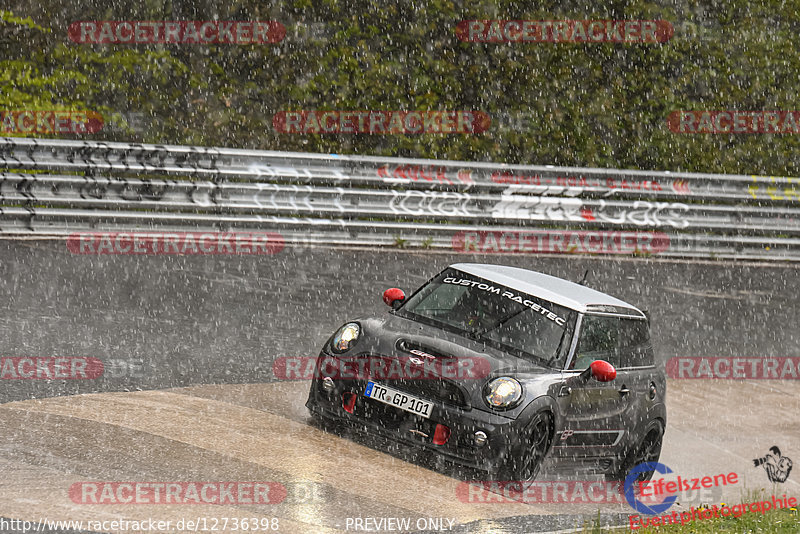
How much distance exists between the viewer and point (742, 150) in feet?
77.0

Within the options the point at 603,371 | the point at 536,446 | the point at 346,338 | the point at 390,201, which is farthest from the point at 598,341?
the point at 390,201

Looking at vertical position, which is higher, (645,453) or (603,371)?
(603,371)

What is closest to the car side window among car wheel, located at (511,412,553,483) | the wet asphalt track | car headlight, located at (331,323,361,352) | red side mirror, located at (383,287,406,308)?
car wheel, located at (511,412,553,483)

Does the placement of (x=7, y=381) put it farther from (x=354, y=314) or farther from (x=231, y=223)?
(x=231, y=223)

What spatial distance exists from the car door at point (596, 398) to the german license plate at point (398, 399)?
0.95m

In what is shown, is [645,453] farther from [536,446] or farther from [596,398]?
[536,446]

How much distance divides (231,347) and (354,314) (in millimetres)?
2179

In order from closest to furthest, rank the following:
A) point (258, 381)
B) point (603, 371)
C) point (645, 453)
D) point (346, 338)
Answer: point (603, 371) < point (346, 338) < point (645, 453) < point (258, 381)

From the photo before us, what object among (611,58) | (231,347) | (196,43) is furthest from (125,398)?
(611,58)

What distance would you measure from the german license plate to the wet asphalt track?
1.34 feet

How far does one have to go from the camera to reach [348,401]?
786 cm

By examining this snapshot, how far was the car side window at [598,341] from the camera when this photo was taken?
8172 millimetres

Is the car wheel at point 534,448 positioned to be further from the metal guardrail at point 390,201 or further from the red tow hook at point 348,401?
the metal guardrail at point 390,201

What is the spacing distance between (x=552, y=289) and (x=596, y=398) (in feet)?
3.05
